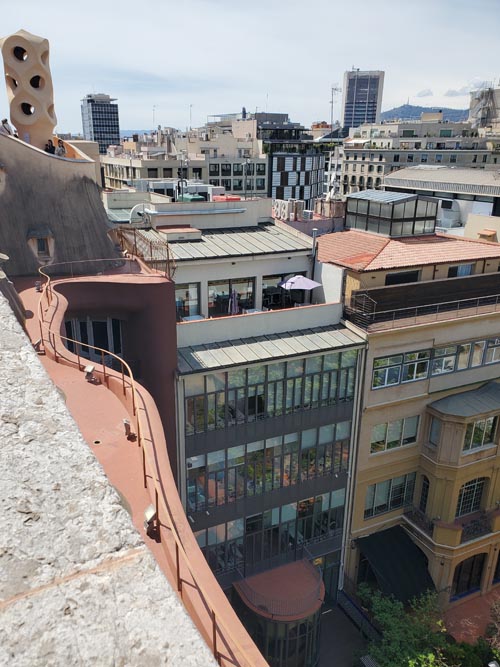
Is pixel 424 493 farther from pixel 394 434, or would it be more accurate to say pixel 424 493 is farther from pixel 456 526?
pixel 394 434

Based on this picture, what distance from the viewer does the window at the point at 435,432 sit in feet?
100

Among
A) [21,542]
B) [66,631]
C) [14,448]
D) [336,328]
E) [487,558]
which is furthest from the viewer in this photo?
[487,558]

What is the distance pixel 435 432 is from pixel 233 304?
47.0ft

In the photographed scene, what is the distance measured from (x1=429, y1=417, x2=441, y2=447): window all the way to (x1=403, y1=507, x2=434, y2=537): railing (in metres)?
4.66

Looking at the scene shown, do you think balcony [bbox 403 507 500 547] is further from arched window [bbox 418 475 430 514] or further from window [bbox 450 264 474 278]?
window [bbox 450 264 474 278]

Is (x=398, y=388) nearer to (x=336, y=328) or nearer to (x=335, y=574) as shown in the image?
(x=336, y=328)

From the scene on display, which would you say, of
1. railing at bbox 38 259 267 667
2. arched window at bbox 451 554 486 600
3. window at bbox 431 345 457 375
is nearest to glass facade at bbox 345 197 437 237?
window at bbox 431 345 457 375

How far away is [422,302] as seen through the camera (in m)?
30.8

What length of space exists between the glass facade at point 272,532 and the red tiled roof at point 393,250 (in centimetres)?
1366

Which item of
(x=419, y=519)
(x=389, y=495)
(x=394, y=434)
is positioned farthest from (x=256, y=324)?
(x=419, y=519)

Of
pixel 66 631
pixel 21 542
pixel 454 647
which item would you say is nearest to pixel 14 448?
pixel 21 542

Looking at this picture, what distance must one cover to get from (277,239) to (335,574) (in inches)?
834

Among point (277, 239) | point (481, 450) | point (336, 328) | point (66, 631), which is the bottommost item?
point (481, 450)

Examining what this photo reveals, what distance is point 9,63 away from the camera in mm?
25297
